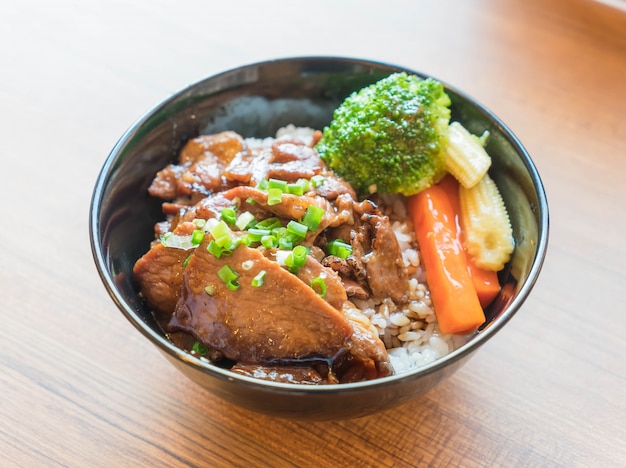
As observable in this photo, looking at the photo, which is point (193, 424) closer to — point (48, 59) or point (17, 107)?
point (17, 107)

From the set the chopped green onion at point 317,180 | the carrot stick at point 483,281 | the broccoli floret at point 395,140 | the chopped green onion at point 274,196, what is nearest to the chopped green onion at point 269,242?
the chopped green onion at point 274,196

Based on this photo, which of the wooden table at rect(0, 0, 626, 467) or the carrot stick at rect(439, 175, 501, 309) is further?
the carrot stick at rect(439, 175, 501, 309)

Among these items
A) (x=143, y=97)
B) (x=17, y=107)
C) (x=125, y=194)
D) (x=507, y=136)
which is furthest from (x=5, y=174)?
(x=507, y=136)

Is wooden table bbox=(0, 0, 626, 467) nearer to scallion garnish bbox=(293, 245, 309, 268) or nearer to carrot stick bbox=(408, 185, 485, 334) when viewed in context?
carrot stick bbox=(408, 185, 485, 334)

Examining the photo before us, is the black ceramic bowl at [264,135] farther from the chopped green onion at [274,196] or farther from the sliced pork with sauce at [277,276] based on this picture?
the chopped green onion at [274,196]

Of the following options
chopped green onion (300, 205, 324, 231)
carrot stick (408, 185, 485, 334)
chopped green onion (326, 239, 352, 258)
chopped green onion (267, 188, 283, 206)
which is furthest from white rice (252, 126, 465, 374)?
chopped green onion (267, 188, 283, 206)

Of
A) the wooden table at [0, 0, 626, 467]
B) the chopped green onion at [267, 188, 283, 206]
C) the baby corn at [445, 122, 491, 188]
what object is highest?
the baby corn at [445, 122, 491, 188]

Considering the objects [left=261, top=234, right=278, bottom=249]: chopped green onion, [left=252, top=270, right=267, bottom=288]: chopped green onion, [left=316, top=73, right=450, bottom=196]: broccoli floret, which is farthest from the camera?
[left=316, top=73, right=450, bottom=196]: broccoli floret
